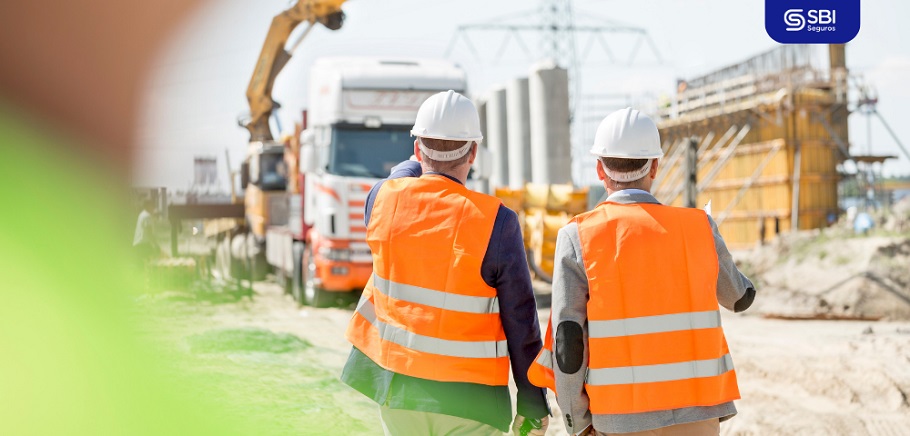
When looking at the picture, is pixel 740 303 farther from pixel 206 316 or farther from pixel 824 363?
pixel 206 316

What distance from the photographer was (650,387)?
281 centimetres

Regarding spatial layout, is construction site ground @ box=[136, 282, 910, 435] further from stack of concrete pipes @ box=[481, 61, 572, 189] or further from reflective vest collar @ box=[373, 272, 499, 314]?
stack of concrete pipes @ box=[481, 61, 572, 189]

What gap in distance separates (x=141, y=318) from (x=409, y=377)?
7818 mm

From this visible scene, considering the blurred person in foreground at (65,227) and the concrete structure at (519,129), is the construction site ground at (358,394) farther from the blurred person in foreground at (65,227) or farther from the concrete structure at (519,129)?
the concrete structure at (519,129)

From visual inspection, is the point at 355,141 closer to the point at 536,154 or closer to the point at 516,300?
the point at 536,154

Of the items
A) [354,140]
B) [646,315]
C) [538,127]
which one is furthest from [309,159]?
[646,315]

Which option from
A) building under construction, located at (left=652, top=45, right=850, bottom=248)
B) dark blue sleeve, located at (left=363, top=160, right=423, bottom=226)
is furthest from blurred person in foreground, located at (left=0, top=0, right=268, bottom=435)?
building under construction, located at (left=652, top=45, right=850, bottom=248)

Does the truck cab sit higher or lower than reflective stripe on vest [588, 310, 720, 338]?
higher

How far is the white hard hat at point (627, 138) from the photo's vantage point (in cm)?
296

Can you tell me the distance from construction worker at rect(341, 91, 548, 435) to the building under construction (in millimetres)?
20509

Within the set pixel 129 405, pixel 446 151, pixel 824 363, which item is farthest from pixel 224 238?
pixel 446 151

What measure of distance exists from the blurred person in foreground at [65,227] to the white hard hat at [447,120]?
108 inches

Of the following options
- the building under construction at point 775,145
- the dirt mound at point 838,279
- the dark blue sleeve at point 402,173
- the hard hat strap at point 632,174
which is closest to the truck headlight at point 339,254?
the dirt mound at point 838,279

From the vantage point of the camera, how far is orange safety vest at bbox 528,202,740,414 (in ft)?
9.19
